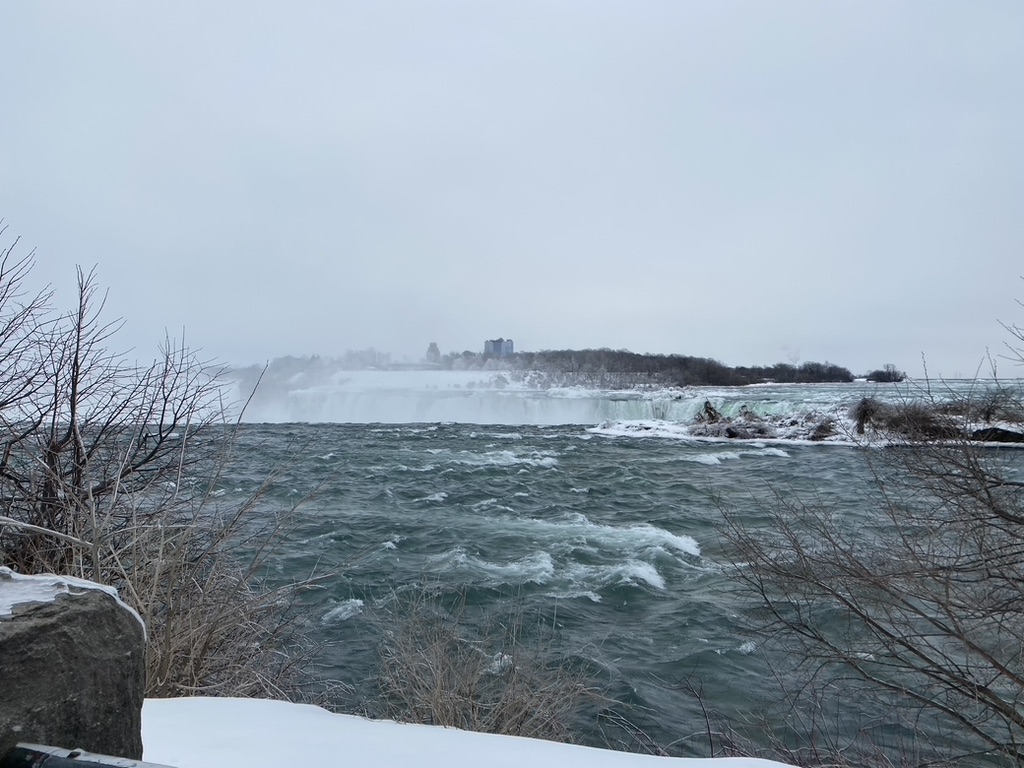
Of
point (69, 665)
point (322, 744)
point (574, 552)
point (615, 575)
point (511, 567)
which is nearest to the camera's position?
point (69, 665)

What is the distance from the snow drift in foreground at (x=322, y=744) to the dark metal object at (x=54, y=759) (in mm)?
951

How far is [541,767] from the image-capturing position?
294 cm

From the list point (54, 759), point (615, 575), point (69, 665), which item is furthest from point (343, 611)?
point (54, 759)

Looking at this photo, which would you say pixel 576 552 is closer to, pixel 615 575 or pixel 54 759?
pixel 615 575

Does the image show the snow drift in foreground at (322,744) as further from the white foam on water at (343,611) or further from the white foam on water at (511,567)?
the white foam on water at (511,567)

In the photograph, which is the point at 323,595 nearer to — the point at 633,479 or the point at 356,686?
the point at 356,686

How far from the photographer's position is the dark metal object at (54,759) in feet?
5.05

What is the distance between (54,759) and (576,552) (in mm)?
10928

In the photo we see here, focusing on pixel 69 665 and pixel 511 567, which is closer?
pixel 69 665

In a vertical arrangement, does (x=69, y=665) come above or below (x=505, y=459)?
above

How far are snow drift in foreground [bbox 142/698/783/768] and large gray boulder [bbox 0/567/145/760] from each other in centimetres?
68

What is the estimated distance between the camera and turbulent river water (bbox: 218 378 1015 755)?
7.32 metres

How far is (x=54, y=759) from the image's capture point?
5.23ft

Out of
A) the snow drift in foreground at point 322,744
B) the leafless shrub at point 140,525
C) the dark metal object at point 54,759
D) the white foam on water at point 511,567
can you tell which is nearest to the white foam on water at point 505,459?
the white foam on water at point 511,567
